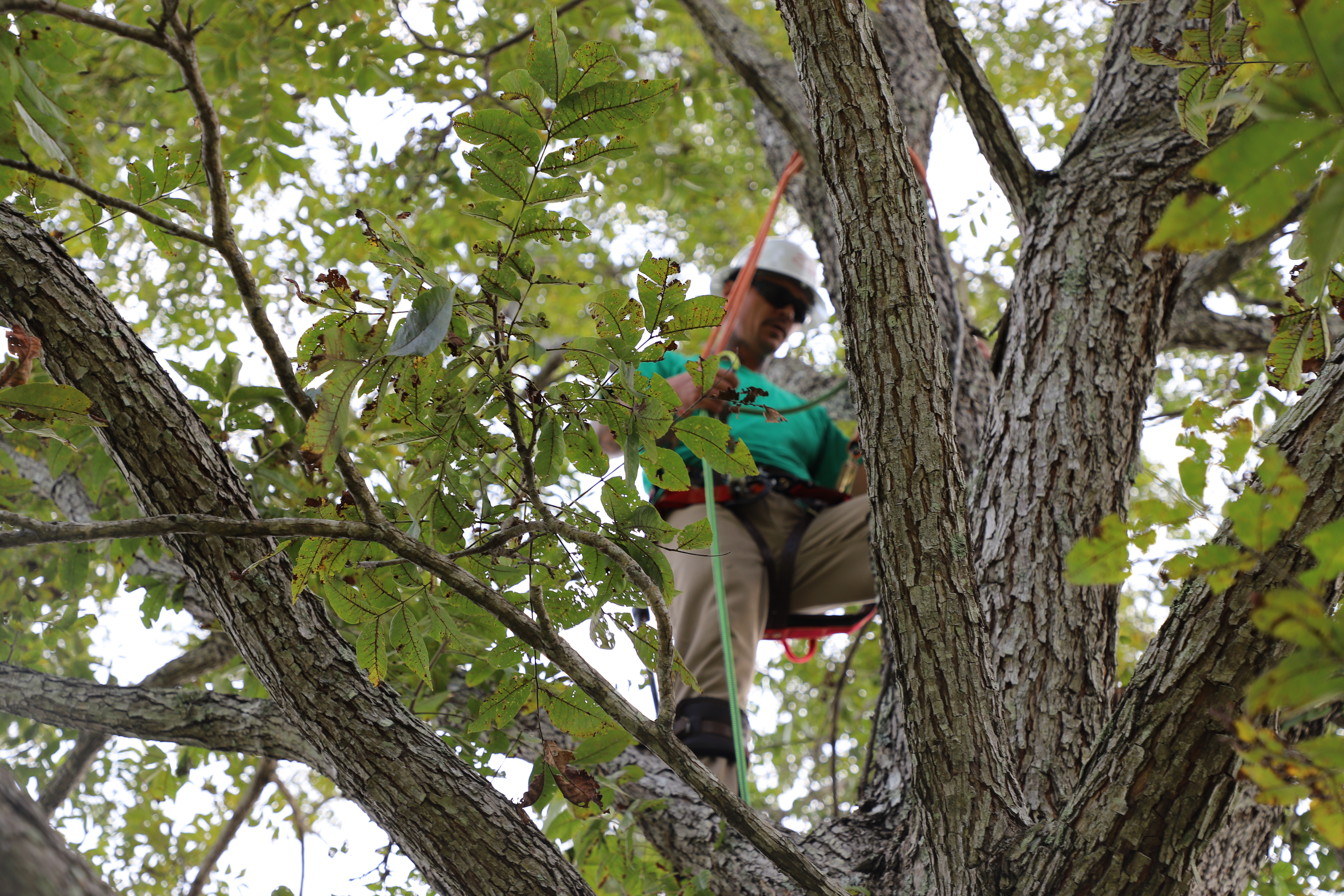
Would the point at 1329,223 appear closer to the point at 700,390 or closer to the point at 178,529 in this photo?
the point at 700,390

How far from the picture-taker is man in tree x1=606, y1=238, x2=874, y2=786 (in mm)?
2516

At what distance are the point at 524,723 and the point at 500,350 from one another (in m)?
1.60

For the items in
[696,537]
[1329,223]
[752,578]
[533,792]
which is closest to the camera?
[1329,223]

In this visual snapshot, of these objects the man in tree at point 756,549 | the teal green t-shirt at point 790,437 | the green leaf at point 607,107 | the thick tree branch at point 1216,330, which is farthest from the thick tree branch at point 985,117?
the thick tree branch at point 1216,330

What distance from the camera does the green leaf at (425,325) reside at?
97 cm

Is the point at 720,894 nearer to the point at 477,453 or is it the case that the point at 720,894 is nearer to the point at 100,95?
the point at 477,453

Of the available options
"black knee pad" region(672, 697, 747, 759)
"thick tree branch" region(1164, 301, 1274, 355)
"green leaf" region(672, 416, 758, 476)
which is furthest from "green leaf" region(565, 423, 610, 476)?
"thick tree branch" region(1164, 301, 1274, 355)

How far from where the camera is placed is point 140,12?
327 cm

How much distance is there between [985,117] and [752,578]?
138 cm

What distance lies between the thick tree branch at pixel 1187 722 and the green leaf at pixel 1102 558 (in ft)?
1.42

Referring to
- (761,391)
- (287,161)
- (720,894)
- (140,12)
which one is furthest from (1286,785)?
(140,12)

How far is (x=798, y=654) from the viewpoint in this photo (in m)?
3.34

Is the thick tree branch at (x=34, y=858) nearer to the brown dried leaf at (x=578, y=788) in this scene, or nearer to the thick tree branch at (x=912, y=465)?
the brown dried leaf at (x=578, y=788)

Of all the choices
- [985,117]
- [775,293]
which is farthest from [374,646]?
[775,293]
